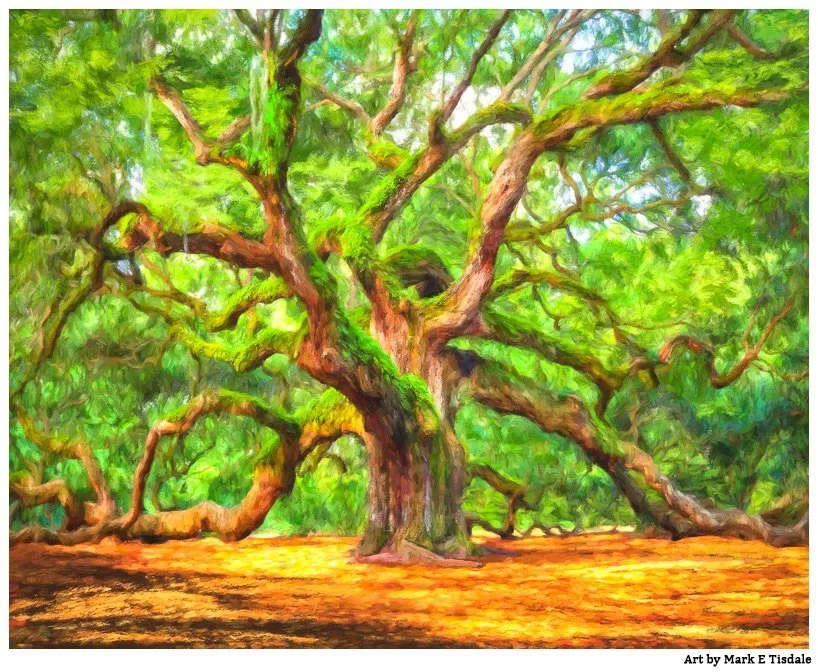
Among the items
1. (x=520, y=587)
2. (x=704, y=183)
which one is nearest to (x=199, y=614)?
(x=520, y=587)

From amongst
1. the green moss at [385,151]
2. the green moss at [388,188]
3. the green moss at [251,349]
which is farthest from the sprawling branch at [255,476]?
the green moss at [385,151]

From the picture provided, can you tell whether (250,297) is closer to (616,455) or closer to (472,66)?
(472,66)

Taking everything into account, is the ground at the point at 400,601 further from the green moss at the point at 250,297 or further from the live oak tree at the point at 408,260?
the green moss at the point at 250,297

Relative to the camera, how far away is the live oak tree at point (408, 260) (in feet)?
20.3

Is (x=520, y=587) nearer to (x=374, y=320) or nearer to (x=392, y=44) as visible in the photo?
(x=374, y=320)

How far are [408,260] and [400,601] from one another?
241 centimetres

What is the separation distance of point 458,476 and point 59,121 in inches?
128

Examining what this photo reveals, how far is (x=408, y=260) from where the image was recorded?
709cm

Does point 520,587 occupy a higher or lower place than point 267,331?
lower

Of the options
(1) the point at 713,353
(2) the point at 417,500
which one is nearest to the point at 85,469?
(2) the point at 417,500

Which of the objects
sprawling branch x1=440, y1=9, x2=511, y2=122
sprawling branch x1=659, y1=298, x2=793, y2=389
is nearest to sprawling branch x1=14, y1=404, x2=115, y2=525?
sprawling branch x1=440, y1=9, x2=511, y2=122

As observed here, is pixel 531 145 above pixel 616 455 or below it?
above

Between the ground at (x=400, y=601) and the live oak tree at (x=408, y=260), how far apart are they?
45 cm
